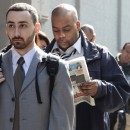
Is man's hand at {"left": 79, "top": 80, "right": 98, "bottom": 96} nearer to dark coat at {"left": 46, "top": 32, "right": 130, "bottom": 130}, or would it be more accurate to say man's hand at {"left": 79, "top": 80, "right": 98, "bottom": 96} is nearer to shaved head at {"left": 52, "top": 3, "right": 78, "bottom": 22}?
dark coat at {"left": 46, "top": 32, "right": 130, "bottom": 130}

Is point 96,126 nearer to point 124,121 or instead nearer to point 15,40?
point 15,40

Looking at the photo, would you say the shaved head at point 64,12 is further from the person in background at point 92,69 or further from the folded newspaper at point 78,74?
the folded newspaper at point 78,74

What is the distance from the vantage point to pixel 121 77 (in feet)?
13.3

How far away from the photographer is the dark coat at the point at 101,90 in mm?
3893

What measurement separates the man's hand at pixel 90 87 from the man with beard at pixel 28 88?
472 millimetres

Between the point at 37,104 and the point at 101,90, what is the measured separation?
2.68 ft

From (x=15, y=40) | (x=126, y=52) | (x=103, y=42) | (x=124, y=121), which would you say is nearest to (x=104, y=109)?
(x=15, y=40)

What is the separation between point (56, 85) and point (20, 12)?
1.75ft

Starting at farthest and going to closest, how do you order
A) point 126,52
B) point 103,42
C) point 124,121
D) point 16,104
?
point 103,42 → point 126,52 → point 124,121 → point 16,104

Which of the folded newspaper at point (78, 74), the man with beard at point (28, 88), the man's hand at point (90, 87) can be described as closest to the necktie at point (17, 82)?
the man with beard at point (28, 88)

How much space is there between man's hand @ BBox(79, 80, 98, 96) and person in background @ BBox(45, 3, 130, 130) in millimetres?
49

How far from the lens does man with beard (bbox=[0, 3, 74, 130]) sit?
313cm

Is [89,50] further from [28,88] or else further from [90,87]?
[28,88]

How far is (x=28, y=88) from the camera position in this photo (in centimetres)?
314
